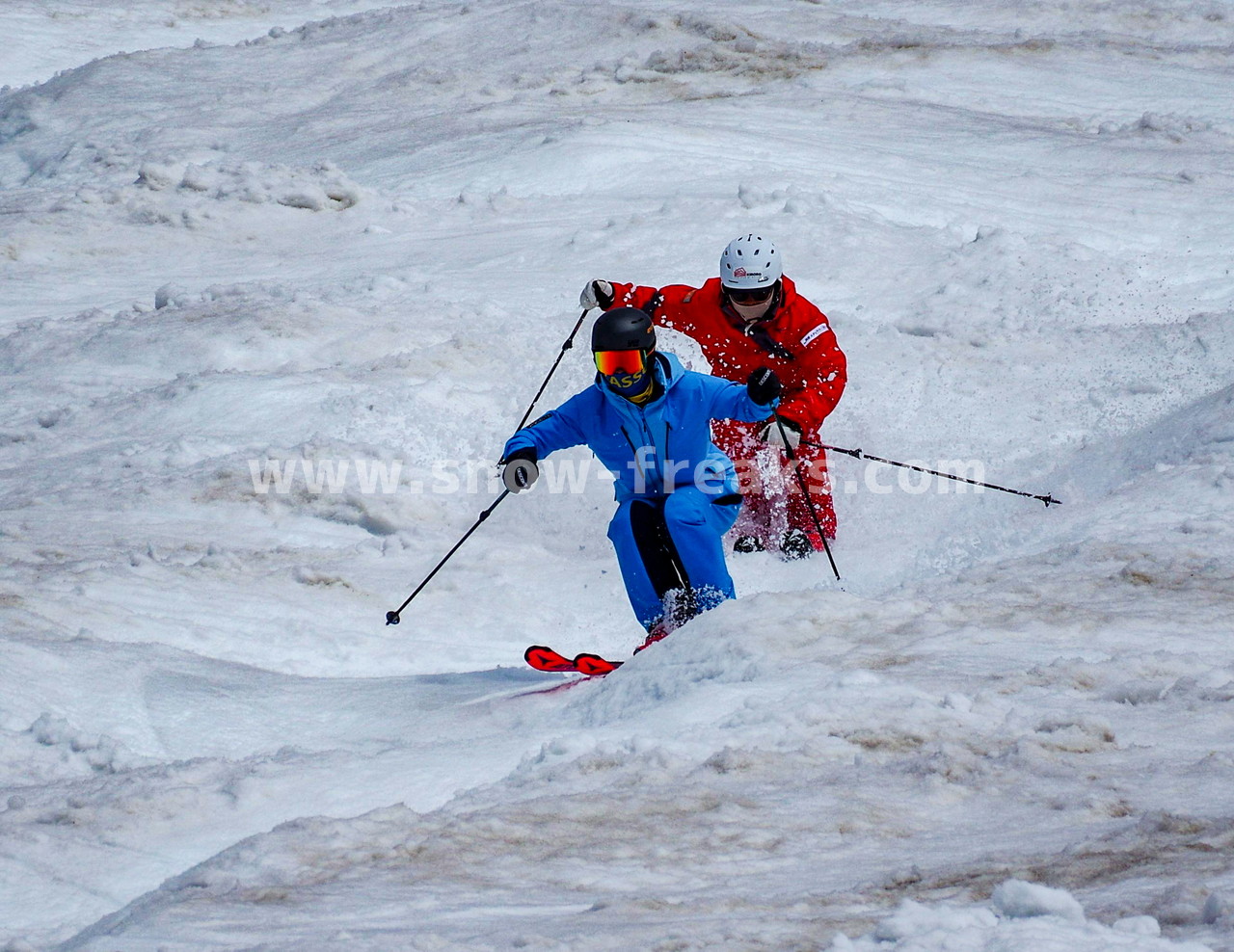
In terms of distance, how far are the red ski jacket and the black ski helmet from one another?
2081 mm

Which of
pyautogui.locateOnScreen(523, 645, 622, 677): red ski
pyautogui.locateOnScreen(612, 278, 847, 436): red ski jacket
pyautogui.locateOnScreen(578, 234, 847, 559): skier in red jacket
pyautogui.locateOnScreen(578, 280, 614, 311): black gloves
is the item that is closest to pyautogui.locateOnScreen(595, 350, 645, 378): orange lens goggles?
pyautogui.locateOnScreen(523, 645, 622, 677): red ski

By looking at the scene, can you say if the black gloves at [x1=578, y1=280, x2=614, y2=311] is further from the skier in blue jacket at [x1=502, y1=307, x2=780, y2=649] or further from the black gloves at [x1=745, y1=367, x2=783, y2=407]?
the black gloves at [x1=745, y1=367, x2=783, y2=407]

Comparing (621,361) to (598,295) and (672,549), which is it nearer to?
(672,549)

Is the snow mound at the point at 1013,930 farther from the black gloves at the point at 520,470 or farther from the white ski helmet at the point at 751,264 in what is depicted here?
the white ski helmet at the point at 751,264

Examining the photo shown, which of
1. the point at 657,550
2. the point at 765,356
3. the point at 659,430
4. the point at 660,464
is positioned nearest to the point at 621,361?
the point at 659,430

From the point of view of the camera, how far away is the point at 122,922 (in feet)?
9.81

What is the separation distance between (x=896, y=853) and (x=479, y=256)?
33.8 feet

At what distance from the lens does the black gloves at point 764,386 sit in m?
6.04

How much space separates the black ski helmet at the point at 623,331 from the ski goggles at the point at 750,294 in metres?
2.09

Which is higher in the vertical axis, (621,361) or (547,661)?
(621,361)

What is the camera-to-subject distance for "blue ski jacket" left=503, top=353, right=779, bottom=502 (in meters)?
6.33

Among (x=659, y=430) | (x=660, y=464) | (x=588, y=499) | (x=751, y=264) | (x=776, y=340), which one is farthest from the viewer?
(x=588, y=499)

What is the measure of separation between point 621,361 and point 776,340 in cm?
244

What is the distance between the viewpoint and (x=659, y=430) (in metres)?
6.36
